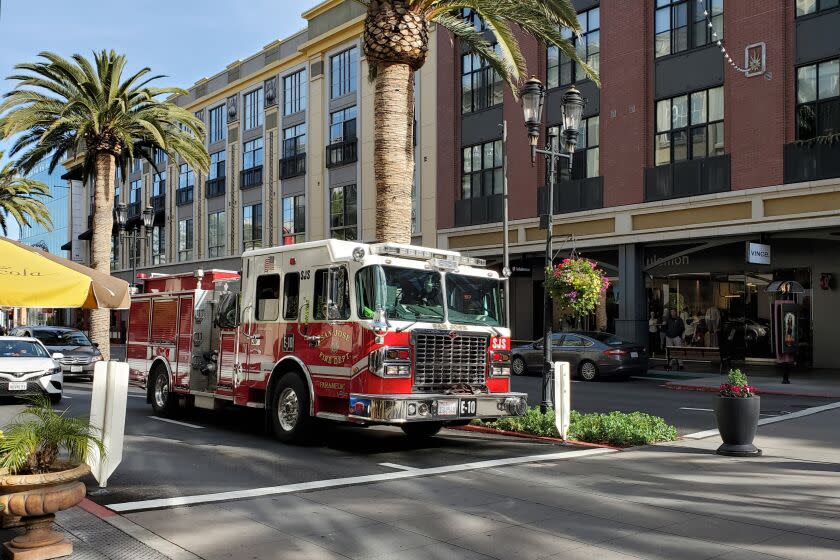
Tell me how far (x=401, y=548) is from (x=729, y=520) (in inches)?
121

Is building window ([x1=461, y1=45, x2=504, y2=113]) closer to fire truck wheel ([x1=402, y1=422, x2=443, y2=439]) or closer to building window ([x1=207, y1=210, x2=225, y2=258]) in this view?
building window ([x1=207, y1=210, x2=225, y2=258])

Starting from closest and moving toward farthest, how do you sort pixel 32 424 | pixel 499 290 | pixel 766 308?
1. pixel 32 424
2. pixel 499 290
3. pixel 766 308

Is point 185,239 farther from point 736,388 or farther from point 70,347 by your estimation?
point 736,388

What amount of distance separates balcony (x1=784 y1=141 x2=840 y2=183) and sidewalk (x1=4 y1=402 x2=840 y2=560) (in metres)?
15.7

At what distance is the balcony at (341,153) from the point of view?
3888 cm

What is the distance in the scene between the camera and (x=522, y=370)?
25.3 meters

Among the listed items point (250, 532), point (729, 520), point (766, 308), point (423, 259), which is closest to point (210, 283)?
point (423, 259)

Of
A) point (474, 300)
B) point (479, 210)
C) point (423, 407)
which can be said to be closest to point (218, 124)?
point (479, 210)

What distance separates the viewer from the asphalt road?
861 cm

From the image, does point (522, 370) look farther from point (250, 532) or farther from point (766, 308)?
point (250, 532)

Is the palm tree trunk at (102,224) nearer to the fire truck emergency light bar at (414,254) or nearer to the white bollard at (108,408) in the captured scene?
the fire truck emergency light bar at (414,254)

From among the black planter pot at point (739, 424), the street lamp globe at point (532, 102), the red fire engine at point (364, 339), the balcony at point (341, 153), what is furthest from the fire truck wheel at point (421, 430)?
the balcony at point (341, 153)

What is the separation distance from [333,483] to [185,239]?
47.4 meters

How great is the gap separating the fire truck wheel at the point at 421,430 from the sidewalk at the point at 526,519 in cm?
274
